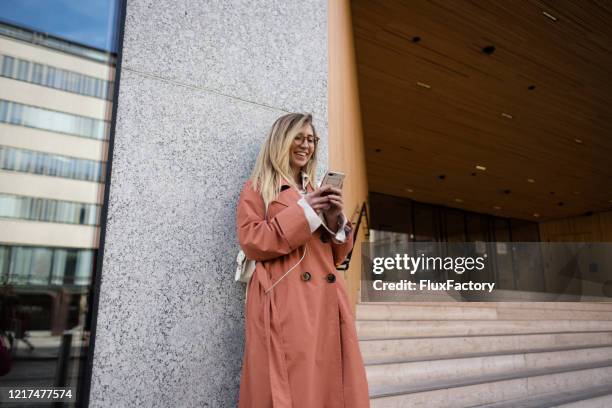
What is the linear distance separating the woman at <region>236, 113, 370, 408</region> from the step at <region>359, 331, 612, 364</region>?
1.75 metres

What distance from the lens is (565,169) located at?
39.3 feet

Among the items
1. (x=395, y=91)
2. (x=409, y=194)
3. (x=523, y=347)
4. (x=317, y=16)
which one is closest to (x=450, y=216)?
(x=409, y=194)

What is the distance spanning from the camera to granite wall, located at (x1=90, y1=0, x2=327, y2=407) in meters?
1.71

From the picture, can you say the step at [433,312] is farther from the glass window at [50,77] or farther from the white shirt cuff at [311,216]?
the glass window at [50,77]

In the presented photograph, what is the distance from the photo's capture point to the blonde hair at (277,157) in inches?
68.6

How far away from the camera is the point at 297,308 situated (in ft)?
4.88

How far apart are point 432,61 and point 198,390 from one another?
652 cm

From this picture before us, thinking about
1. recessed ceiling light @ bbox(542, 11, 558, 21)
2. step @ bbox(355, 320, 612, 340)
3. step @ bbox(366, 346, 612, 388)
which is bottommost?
step @ bbox(366, 346, 612, 388)

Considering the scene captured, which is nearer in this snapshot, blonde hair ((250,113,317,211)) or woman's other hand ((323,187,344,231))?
woman's other hand ((323,187,344,231))

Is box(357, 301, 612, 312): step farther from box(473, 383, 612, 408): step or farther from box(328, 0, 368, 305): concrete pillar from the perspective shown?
box(473, 383, 612, 408): step

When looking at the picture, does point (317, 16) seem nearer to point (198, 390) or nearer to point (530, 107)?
point (198, 390)

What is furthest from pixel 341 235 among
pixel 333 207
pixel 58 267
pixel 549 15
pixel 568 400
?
pixel 549 15

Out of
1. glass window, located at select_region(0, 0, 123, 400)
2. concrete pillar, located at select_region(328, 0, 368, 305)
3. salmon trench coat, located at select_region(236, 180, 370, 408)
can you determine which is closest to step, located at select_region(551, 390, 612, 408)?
concrete pillar, located at select_region(328, 0, 368, 305)

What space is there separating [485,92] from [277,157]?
726cm
